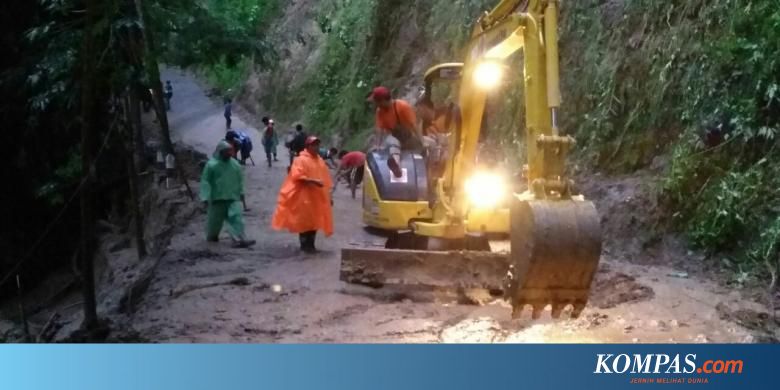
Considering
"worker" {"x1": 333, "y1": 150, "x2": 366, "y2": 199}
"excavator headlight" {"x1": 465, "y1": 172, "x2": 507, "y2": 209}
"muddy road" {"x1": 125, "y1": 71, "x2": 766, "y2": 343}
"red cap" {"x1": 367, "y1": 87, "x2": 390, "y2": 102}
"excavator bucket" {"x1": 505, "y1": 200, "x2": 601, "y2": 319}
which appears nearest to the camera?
"excavator bucket" {"x1": 505, "y1": 200, "x2": 601, "y2": 319}

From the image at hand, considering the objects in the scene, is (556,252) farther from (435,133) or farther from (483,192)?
(435,133)

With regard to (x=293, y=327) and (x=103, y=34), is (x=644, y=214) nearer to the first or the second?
(x=293, y=327)

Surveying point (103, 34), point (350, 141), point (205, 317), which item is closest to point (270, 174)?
point (350, 141)

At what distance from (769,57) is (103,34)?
5.37m

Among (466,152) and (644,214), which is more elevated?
(466,152)

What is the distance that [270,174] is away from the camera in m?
13.1

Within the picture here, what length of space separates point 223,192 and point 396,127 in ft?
6.70

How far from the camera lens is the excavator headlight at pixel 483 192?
6016 millimetres

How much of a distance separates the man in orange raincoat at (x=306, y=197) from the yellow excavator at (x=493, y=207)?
0.42 meters

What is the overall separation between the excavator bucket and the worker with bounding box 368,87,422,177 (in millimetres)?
3106

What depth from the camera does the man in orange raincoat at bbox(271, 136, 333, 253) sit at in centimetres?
754

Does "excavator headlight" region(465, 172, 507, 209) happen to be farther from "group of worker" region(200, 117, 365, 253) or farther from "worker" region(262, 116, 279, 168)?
"worker" region(262, 116, 279, 168)

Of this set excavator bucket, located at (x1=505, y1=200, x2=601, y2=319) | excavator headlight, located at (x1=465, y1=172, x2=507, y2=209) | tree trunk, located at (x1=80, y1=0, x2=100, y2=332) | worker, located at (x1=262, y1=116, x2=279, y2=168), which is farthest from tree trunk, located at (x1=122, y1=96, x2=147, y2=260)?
excavator bucket, located at (x1=505, y1=200, x2=601, y2=319)

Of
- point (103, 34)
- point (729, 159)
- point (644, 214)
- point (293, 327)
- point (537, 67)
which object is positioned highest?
point (103, 34)
